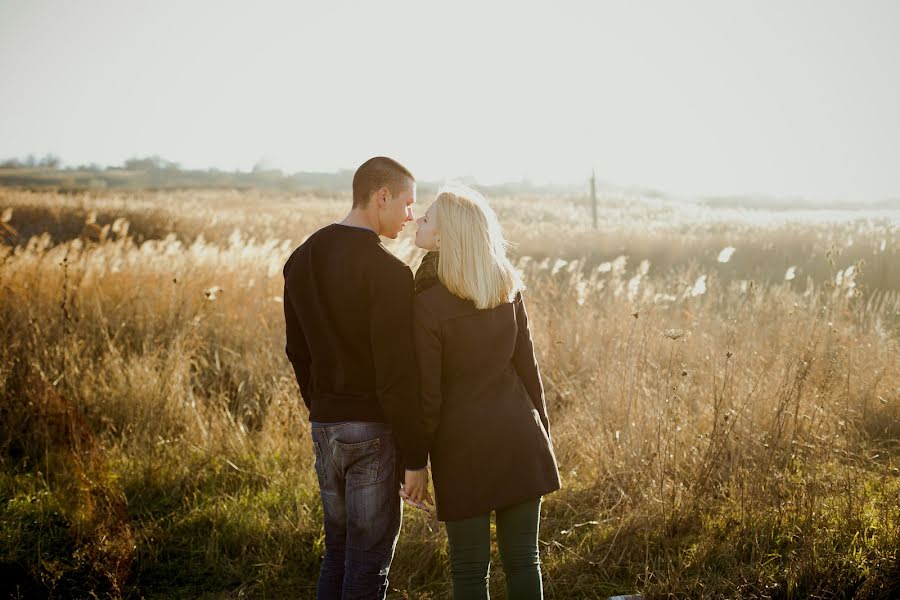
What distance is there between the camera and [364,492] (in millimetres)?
2480

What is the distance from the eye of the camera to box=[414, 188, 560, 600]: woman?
2426 mm

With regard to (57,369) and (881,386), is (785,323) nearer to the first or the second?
(881,386)

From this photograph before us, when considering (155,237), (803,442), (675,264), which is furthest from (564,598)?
(155,237)

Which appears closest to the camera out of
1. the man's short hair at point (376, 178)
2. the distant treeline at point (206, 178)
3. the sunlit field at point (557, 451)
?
the man's short hair at point (376, 178)

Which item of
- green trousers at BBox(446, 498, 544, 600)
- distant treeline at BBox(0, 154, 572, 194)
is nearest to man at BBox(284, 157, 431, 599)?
green trousers at BBox(446, 498, 544, 600)

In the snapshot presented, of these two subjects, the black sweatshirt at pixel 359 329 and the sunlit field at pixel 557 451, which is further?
the sunlit field at pixel 557 451

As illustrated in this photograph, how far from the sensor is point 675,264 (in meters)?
13.9

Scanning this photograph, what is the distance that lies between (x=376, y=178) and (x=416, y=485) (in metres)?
1.13

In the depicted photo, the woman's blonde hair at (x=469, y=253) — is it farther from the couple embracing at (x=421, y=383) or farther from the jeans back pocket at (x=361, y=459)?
the jeans back pocket at (x=361, y=459)

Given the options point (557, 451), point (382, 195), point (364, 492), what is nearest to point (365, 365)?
point (364, 492)

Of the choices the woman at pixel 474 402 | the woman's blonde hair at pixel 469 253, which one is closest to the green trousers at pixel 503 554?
the woman at pixel 474 402

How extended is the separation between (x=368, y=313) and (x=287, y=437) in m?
2.72

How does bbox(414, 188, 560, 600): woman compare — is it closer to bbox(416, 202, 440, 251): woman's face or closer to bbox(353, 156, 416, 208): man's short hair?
bbox(416, 202, 440, 251): woman's face

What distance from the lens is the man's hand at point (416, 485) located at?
244 centimetres
